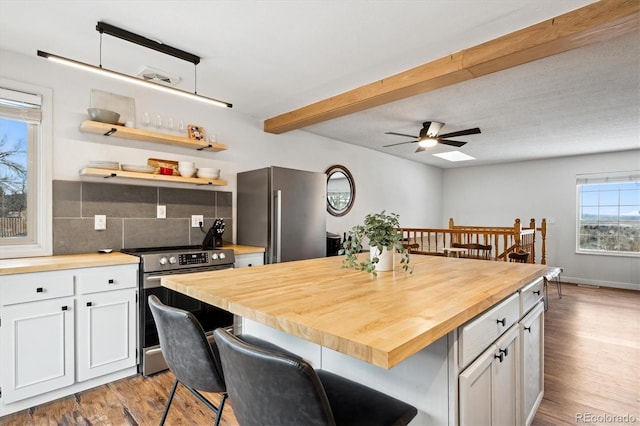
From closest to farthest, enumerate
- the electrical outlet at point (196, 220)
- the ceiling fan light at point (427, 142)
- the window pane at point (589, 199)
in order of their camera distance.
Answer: the electrical outlet at point (196, 220), the ceiling fan light at point (427, 142), the window pane at point (589, 199)

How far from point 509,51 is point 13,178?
3.76 m

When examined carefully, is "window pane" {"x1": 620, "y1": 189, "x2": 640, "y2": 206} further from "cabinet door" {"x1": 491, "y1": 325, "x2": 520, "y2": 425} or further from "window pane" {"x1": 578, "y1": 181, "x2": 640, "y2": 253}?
"cabinet door" {"x1": 491, "y1": 325, "x2": 520, "y2": 425}

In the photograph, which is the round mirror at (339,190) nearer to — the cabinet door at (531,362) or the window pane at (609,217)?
the cabinet door at (531,362)

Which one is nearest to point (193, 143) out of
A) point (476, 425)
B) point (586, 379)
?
point (476, 425)

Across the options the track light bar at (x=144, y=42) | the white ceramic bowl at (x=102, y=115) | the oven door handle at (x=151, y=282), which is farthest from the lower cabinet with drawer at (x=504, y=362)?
the white ceramic bowl at (x=102, y=115)

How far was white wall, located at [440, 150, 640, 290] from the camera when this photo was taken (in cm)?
598

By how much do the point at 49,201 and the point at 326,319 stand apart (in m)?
2.79

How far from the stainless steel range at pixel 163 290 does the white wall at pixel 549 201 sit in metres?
6.29

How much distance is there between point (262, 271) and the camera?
1.82 metres

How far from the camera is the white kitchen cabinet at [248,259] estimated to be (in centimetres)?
325

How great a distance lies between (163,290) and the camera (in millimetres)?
2746

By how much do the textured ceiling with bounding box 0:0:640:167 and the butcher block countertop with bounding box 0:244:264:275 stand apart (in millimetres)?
1527

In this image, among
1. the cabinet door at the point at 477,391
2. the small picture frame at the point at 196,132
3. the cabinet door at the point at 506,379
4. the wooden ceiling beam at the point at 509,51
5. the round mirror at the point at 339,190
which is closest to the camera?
the cabinet door at the point at 477,391

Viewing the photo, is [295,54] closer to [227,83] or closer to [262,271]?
[227,83]
